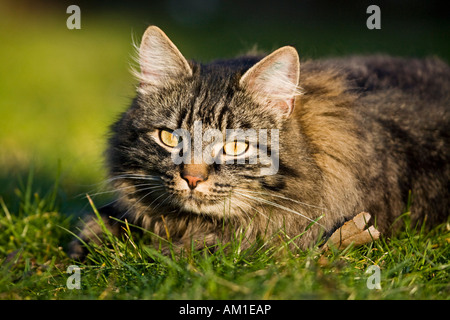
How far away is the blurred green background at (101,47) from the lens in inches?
152

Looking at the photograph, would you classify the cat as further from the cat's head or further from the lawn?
the lawn

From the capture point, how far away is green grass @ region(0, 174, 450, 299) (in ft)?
5.78

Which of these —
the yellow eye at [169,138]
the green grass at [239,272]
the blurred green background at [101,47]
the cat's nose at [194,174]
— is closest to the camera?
the green grass at [239,272]

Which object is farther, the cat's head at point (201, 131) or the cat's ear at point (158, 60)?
the cat's ear at point (158, 60)

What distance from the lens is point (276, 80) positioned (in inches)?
88.9

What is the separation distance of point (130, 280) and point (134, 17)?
9.74 meters

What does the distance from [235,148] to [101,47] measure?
7286 mm

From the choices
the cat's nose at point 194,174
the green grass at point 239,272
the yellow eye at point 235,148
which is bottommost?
the green grass at point 239,272

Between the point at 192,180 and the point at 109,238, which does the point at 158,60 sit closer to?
the point at 192,180

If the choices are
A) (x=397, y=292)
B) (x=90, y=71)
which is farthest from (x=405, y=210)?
(x=90, y=71)

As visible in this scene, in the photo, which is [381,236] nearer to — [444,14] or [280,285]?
[280,285]

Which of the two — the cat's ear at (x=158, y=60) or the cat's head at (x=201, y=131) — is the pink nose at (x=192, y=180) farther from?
the cat's ear at (x=158, y=60)

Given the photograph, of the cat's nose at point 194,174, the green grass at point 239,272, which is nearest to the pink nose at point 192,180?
the cat's nose at point 194,174
